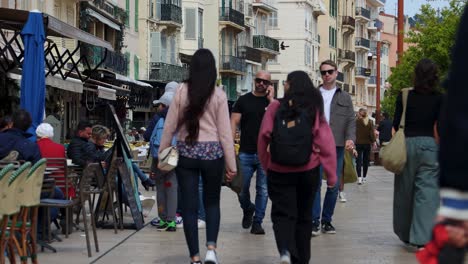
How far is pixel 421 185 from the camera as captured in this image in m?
11.4

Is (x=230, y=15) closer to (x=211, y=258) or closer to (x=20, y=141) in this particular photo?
(x=20, y=141)

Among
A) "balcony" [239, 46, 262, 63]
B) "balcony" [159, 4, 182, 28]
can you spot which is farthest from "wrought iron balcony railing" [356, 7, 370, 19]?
"balcony" [159, 4, 182, 28]

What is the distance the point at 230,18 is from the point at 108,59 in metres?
30.9

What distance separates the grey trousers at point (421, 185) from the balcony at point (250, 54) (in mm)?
71756

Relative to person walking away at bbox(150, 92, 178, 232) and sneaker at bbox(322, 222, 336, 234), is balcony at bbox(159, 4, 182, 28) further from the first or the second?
sneaker at bbox(322, 222, 336, 234)

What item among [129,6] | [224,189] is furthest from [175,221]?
[129,6]

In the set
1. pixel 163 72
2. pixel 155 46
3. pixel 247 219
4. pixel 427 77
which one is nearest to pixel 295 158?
pixel 427 77

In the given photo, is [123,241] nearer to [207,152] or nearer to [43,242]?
[43,242]

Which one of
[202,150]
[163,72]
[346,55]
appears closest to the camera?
[202,150]

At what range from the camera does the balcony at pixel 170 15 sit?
64000mm

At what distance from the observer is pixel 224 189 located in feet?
80.5

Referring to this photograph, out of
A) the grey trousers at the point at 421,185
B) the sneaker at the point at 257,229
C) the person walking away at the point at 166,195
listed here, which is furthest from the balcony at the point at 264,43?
the grey trousers at the point at 421,185

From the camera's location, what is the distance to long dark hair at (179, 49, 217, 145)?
10.3m

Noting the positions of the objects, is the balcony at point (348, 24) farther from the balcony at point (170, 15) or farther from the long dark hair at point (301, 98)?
the long dark hair at point (301, 98)
